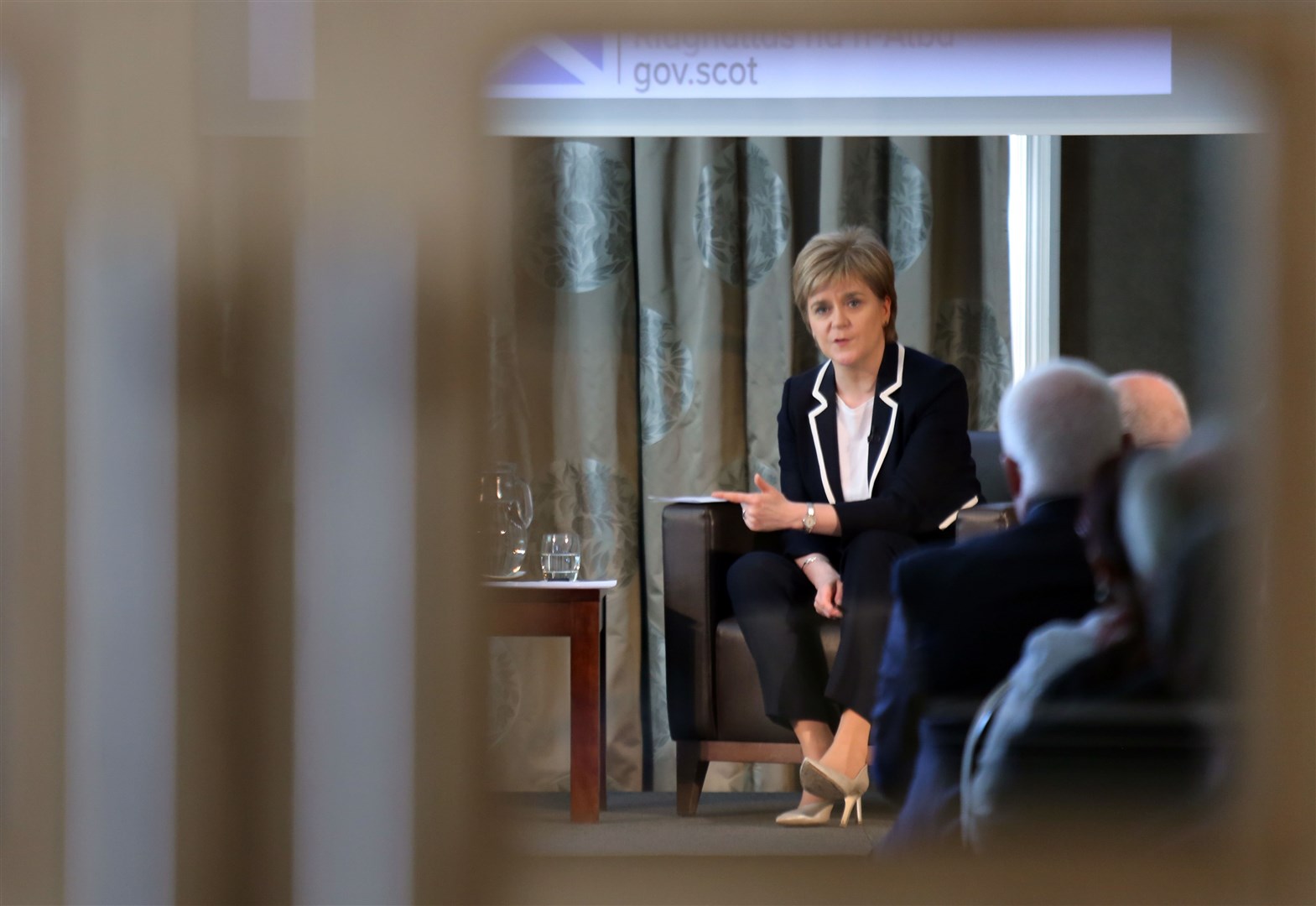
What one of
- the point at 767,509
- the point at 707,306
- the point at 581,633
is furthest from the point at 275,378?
the point at 707,306

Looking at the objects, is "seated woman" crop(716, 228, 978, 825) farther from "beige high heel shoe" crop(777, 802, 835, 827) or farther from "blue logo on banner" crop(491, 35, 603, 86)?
"blue logo on banner" crop(491, 35, 603, 86)

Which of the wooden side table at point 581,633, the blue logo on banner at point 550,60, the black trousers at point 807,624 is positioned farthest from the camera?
the wooden side table at point 581,633

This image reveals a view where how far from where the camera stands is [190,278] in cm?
81

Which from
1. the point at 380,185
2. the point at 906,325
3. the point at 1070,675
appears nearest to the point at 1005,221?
the point at 906,325

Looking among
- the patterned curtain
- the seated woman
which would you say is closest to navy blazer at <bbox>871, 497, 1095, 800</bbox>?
the seated woman

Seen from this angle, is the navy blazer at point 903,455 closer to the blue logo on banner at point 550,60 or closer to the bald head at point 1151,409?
the bald head at point 1151,409

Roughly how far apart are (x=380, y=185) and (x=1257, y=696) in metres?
0.67

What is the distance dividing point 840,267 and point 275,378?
180cm

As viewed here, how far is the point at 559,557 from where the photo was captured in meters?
Answer: 2.60

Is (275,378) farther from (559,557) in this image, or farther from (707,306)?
(707,306)

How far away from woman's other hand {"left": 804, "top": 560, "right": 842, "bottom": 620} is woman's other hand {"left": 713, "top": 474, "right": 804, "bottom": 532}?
0.14 metres

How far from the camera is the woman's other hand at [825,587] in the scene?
211 centimetres

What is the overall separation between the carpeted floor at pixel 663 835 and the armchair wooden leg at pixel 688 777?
0.88ft

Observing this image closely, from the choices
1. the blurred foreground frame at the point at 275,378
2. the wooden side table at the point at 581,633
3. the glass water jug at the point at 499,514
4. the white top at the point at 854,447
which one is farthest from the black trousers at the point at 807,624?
the blurred foreground frame at the point at 275,378
